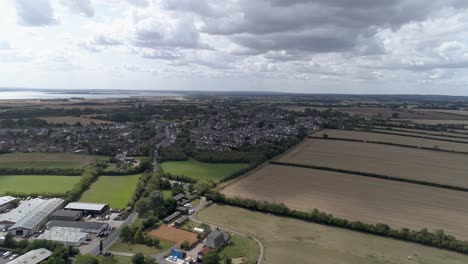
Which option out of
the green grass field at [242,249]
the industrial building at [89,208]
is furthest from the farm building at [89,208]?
the green grass field at [242,249]

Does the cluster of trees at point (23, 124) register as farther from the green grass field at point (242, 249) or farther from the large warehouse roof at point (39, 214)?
the green grass field at point (242, 249)

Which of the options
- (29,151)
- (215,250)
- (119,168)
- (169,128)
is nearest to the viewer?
(215,250)

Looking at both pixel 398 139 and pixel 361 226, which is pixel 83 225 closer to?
pixel 361 226

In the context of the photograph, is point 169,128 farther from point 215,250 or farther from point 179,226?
point 215,250

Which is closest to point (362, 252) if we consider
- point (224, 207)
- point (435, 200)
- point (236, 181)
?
point (224, 207)

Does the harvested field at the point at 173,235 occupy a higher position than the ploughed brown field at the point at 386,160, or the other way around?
the ploughed brown field at the point at 386,160

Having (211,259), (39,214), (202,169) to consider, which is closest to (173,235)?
(211,259)

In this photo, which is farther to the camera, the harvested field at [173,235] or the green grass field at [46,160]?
the green grass field at [46,160]
